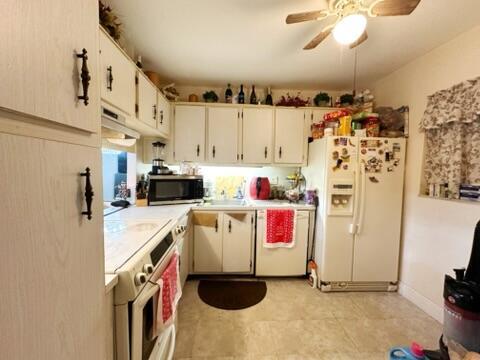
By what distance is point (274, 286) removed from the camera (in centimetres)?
258

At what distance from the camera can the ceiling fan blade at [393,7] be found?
123 centimetres

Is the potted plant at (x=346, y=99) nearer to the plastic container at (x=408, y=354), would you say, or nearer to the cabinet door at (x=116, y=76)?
the cabinet door at (x=116, y=76)

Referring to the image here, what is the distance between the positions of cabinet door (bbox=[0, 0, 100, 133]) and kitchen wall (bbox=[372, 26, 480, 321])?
250 centimetres

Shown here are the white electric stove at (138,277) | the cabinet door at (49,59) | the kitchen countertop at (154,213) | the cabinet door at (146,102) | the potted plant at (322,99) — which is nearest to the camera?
the cabinet door at (49,59)

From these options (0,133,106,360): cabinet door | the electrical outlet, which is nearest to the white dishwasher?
the electrical outlet

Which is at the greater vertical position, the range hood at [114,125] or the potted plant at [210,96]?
the potted plant at [210,96]

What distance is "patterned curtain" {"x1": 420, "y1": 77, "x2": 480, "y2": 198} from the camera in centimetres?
175

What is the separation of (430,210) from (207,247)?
7.35ft

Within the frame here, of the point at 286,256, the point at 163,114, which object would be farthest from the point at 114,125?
the point at 286,256

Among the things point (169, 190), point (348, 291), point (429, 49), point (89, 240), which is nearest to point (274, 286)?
point (348, 291)

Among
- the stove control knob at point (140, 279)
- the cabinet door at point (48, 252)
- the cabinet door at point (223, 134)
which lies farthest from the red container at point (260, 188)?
A: the cabinet door at point (48, 252)

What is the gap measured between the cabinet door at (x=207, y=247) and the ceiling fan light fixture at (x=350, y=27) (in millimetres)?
1953

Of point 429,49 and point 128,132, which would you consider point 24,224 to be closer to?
point 128,132

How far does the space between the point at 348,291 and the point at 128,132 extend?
104 inches
